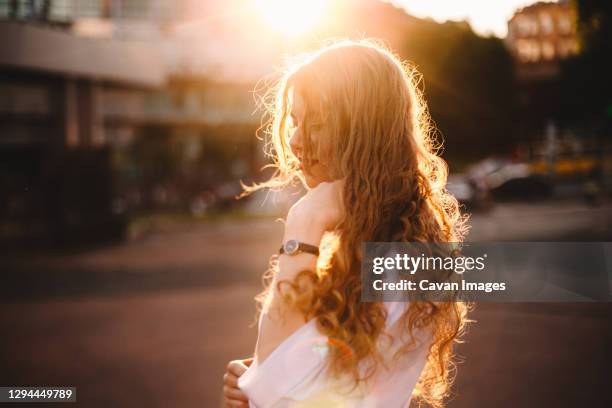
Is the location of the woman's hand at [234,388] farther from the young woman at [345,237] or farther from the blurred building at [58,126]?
the blurred building at [58,126]

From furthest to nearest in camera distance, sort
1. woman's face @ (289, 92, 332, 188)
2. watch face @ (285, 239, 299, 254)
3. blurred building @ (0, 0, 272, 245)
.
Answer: blurred building @ (0, 0, 272, 245), woman's face @ (289, 92, 332, 188), watch face @ (285, 239, 299, 254)

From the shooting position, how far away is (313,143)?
4.33 feet

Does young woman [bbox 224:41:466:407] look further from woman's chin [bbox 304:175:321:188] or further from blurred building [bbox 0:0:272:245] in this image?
blurred building [bbox 0:0:272:245]

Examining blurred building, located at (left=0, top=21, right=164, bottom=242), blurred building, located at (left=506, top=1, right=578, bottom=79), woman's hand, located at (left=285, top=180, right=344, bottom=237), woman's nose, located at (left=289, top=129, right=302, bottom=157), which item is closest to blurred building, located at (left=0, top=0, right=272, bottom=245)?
blurred building, located at (left=0, top=21, right=164, bottom=242)

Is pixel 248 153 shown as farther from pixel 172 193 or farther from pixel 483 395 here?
pixel 483 395

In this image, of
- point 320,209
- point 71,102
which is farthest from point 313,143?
point 71,102

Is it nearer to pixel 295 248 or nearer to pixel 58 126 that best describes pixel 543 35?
pixel 295 248

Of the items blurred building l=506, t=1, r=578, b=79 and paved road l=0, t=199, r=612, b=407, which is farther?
paved road l=0, t=199, r=612, b=407

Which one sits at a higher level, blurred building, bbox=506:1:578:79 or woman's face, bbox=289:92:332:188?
blurred building, bbox=506:1:578:79

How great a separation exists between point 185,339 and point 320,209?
4.95m

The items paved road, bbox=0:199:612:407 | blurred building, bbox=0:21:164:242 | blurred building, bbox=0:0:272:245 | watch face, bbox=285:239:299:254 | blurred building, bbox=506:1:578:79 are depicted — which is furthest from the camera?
blurred building, bbox=0:21:164:242

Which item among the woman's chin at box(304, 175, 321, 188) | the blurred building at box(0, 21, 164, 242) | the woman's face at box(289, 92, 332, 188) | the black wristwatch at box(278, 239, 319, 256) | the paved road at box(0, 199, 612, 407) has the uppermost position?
the blurred building at box(0, 21, 164, 242)

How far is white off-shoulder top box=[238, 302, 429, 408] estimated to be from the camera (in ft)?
4.03

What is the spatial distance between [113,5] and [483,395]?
570 inches
